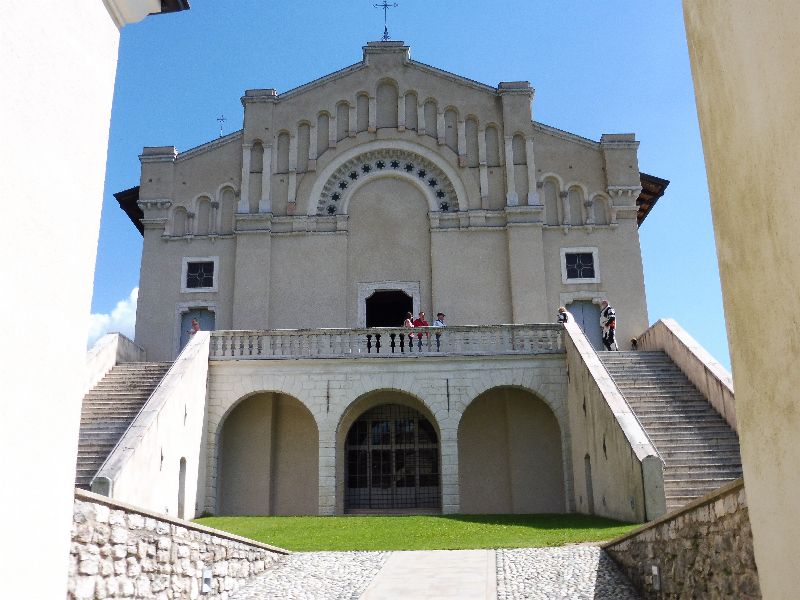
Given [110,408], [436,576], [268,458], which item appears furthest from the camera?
[268,458]

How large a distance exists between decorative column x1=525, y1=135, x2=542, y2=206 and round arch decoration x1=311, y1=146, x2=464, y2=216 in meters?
2.26

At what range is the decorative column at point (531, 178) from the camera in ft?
87.2

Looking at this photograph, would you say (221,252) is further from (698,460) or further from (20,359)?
(20,359)

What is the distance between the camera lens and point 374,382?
72.3 ft

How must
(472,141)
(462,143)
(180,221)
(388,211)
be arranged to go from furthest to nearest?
(472,141) < (462,143) < (180,221) < (388,211)

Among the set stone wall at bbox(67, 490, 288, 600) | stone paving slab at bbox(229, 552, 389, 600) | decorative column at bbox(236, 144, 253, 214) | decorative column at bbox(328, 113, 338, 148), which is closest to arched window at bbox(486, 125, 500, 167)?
decorative column at bbox(328, 113, 338, 148)

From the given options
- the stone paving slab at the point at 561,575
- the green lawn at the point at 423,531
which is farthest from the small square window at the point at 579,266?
the stone paving slab at the point at 561,575

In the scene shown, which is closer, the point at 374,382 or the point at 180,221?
the point at 374,382

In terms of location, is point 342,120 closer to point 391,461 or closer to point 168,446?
point 391,461

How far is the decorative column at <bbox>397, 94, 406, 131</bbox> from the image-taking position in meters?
27.4

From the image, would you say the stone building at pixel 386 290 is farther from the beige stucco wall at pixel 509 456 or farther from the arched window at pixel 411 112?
the arched window at pixel 411 112

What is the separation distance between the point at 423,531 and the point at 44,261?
11.7 metres

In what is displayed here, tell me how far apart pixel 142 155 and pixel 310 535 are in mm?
17136

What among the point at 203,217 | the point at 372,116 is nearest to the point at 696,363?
the point at 372,116
